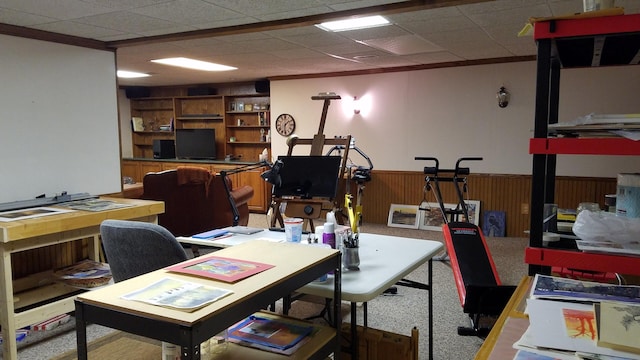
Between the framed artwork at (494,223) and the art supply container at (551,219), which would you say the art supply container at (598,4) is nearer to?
the art supply container at (551,219)

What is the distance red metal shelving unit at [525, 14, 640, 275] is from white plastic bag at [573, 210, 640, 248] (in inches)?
4.7

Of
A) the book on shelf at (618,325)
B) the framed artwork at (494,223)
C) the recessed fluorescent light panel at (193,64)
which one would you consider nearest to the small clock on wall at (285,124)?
the recessed fluorescent light panel at (193,64)

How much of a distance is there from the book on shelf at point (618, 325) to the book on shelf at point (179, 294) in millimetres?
924

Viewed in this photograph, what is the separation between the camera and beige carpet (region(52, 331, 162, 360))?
1771mm

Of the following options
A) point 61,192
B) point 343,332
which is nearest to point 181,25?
point 61,192

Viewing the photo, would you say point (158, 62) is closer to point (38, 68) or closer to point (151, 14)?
point (38, 68)

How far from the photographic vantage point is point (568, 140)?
54.0 inches

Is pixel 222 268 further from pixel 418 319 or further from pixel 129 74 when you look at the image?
pixel 129 74

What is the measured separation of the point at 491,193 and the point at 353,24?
11.2ft

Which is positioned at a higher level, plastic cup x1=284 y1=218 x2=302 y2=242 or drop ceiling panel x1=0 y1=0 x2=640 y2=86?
drop ceiling panel x1=0 y1=0 x2=640 y2=86

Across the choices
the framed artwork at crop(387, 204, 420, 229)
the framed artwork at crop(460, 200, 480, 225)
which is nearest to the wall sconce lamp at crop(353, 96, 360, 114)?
the framed artwork at crop(387, 204, 420, 229)

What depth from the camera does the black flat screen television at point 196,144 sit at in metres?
8.33

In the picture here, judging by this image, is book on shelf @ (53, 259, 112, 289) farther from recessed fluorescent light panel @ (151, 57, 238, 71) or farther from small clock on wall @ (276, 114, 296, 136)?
small clock on wall @ (276, 114, 296, 136)

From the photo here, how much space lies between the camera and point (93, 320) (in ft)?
4.12
